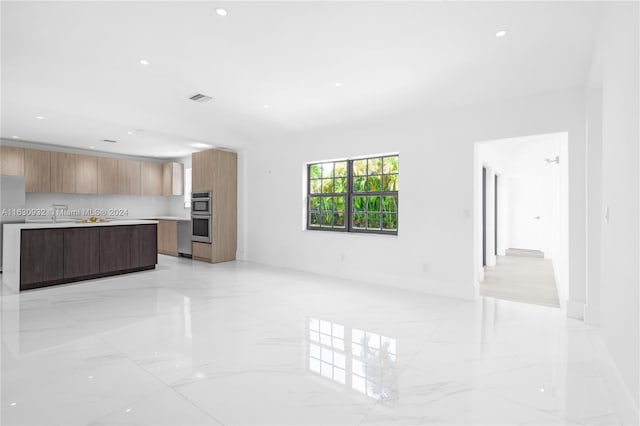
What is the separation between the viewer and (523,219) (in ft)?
29.7

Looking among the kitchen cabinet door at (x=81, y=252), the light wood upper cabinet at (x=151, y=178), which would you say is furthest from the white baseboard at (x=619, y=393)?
the light wood upper cabinet at (x=151, y=178)

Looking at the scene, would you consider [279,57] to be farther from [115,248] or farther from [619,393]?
[115,248]

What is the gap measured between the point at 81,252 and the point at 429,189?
500 cm

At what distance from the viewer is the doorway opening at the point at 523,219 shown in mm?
4607

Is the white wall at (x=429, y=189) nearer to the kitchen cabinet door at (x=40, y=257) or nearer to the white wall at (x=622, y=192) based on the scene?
the white wall at (x=622, y=192)

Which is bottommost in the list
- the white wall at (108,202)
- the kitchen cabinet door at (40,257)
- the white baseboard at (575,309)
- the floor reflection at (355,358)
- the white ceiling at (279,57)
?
the floor reflection at (355,358)

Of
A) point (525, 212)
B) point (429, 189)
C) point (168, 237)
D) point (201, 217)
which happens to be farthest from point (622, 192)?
point (525, 212)

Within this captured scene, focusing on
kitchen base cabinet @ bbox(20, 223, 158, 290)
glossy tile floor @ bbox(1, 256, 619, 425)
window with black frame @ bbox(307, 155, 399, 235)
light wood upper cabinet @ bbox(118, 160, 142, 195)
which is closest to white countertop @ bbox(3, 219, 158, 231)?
kitchen base cabinet @ bbox(20, 223, 158, 290)

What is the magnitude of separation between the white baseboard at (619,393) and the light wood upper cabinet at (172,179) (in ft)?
27.2

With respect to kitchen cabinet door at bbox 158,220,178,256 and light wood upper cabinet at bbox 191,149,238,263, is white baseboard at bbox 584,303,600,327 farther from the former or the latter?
kitchen cabinet door at bbox 158,220,178,256

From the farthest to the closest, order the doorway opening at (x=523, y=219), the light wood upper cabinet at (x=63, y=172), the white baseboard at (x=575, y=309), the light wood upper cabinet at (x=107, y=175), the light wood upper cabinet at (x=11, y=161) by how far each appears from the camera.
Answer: the light wood upper cabinet at (x=107, y=175) → the light wood upper cabinet at (x=63, y=172) → the light wood upper cabinet at (x=11, y=161) → the doorway opening at (x=523, y=219) → the white baseboard at (x=575, y=309)

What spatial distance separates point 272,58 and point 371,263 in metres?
3.22

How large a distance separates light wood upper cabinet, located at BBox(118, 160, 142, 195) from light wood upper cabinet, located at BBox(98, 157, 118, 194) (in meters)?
0.09

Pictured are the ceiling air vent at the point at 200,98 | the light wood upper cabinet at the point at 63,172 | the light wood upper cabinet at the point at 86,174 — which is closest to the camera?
the ceiling air vent at the point at 200,98
